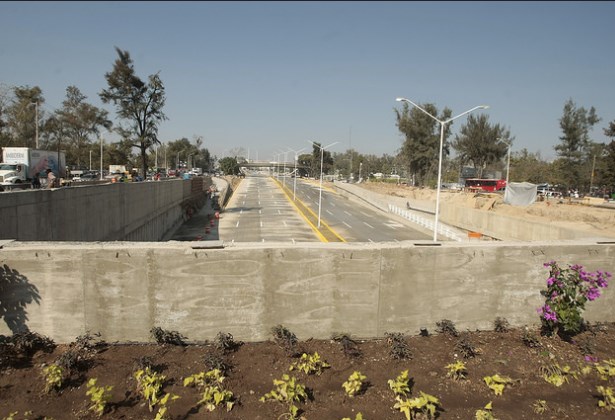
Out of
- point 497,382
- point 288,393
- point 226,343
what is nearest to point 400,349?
point 497,382

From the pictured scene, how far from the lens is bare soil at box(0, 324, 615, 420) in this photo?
507cm

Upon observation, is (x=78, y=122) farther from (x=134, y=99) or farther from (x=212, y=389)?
(x=212, y=389)

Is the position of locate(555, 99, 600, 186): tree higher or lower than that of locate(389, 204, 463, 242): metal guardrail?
higher

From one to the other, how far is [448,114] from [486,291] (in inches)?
4112

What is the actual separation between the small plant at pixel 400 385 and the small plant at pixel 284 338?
1578 mm

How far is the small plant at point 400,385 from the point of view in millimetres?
5264

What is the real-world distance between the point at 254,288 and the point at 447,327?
3328 mm

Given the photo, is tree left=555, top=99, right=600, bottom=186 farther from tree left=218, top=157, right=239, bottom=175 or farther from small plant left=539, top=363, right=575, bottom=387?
tree left=218, top=157, right=239, bottom=175

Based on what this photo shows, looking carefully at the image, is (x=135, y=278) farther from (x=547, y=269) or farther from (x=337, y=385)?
(x=547, y=269)

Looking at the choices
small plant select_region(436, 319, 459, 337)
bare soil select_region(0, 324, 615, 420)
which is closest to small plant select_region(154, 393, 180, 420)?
bare soil select_region(0, 324, 615, 420)

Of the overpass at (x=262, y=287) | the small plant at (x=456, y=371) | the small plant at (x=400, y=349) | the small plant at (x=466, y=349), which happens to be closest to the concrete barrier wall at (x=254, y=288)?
the overpass at (x=262, y=287)

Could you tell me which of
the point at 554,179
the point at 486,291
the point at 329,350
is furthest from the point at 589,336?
the point at 554,179

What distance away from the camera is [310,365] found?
5816 millimetres

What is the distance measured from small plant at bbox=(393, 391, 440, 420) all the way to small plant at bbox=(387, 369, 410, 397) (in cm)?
12
